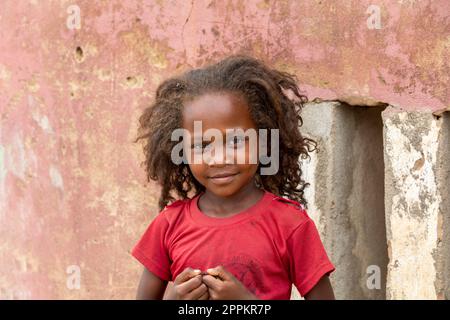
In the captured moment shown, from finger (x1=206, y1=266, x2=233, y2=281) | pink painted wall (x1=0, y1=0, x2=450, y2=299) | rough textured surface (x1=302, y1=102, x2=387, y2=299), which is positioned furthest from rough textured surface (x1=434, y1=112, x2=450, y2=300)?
finger (x1=206, y1=266, x2=233, y2=281)

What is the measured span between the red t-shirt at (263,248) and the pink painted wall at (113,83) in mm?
1206

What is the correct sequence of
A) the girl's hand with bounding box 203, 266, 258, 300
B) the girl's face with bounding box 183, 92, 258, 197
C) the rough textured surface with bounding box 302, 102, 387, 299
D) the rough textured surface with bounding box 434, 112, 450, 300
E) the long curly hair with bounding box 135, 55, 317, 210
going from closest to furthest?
the girl's hand with bounding box 203, 266, 258, 300 → the girl's face with bounding box 183, 92, 258, 197 → the long curly hair with bounding box 135, 55, 317, 210 → the rough textured surface with bounding box 434, 112, 450, 300 → the rough textured surface with bounding box 302, 102, 387, 299

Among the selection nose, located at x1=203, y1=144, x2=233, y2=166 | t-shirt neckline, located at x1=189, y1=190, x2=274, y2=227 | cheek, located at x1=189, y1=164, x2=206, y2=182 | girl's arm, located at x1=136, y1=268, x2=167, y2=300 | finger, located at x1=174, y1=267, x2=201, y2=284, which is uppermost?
nose, located at x1=203, y1=144, x2=233, y2=166

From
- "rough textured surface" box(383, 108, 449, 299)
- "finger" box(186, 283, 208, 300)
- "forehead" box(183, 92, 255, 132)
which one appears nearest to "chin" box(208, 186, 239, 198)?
"forehead" box(183, 92, 255, 132)

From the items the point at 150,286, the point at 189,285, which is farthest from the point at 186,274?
the point at 150,286

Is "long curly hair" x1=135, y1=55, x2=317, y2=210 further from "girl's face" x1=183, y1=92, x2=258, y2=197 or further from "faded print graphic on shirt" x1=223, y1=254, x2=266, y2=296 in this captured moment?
"faded print graphic on shirt" x1=223, y1=254, x2=266, y2=296

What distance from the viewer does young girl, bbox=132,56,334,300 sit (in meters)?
2.56

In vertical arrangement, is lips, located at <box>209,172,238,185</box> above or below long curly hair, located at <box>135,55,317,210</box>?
below

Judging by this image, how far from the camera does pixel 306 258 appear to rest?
8.43ft

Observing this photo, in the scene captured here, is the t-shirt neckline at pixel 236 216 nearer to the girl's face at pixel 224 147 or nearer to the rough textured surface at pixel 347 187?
the girl's face at pixel 224 147

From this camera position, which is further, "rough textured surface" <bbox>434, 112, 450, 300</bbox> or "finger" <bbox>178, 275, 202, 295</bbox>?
"rough textured surface" <bbox>434, 112, 450, 300</bbox>

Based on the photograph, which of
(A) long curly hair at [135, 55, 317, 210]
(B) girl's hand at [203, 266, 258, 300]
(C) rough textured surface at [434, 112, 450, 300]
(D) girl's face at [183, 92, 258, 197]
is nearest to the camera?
(B) girl's hand at [203, 266, 258, 300]

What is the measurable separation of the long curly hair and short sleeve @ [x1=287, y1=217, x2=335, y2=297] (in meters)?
0.35

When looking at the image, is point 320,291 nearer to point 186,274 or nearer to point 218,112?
point 186,274
